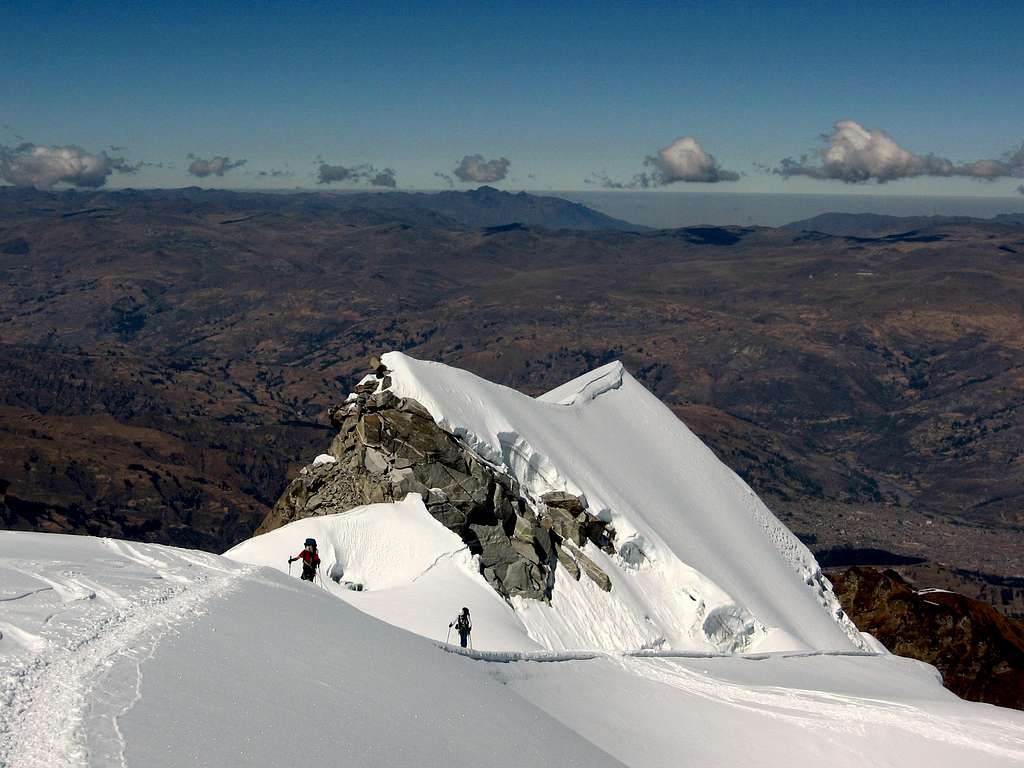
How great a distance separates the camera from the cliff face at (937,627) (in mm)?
65375

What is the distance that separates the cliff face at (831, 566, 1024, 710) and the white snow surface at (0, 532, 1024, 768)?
30151mm

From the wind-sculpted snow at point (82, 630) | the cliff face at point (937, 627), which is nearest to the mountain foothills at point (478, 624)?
the wind-sculpted snow at point (82, 630)

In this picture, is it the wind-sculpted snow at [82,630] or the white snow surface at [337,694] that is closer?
the wind-sculpted snow at [82,630]

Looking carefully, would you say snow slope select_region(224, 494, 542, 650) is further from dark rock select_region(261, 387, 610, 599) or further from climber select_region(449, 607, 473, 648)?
climber select_region(449, 607, 473, 648)

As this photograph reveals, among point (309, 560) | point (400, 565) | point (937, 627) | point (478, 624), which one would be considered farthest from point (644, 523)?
point (937, 627)

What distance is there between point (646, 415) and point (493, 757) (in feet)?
146

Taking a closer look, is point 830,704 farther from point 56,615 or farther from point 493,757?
point 56,615

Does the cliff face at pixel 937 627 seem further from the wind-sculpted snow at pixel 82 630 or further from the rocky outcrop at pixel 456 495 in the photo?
the wind-sculpted snow at pixel 82 630

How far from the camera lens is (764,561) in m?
55.5

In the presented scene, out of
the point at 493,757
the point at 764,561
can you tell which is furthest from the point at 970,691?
the point at 493,757

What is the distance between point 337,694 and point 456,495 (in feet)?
85.3

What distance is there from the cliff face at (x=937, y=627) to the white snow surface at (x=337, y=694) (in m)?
30.2

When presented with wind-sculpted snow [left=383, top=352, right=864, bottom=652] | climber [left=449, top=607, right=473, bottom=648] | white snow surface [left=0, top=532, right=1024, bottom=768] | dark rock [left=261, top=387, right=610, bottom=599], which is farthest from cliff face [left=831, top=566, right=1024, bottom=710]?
climber [left=449, top=607, right=473, bottom=648]

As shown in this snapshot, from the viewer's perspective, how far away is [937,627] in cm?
6719
